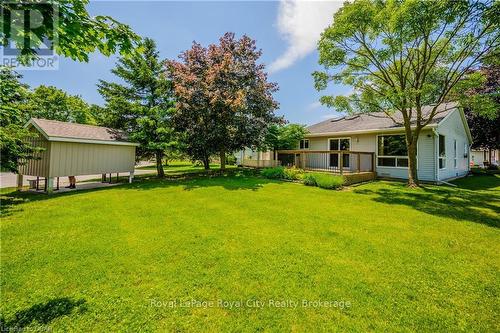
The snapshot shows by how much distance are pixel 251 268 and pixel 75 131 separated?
38.9 feet

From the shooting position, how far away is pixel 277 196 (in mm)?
8711

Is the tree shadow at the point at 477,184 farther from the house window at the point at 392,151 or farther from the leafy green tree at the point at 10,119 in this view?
the leafy green tree at the point at 10,119

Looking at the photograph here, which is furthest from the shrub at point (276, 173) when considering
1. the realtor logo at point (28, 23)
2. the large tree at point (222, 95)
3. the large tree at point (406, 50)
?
the realtor logo at point (28, 23)

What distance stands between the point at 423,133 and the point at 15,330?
52.3 ft

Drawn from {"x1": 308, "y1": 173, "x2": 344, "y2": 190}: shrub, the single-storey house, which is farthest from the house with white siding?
the single-storey house

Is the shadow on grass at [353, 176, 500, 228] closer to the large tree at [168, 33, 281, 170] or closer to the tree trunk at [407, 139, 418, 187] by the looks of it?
the tree trunk at [407, 139, 418, 187]

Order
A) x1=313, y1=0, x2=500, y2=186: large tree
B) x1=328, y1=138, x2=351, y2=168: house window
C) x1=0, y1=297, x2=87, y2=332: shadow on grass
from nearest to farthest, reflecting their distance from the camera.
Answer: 1. x1=0, y1=297, x2=87, y2=332: shadow on grass
2. x1=313, y1=0, x2=500, y2=186: large tree
3. x1=328, y1=138, x2=351, y2=168: house window

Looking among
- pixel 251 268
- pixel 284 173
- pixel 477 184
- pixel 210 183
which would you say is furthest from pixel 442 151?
pixel 251 268

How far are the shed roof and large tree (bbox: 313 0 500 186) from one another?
11.6m

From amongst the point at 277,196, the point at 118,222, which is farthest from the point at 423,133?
the point at 118,222

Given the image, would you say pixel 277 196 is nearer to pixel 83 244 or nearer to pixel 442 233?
pixel 442 233

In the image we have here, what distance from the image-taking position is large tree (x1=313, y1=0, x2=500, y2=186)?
7.87 m

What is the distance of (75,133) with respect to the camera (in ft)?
34.7

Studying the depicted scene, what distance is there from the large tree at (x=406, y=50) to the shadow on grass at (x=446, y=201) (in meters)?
1.52
